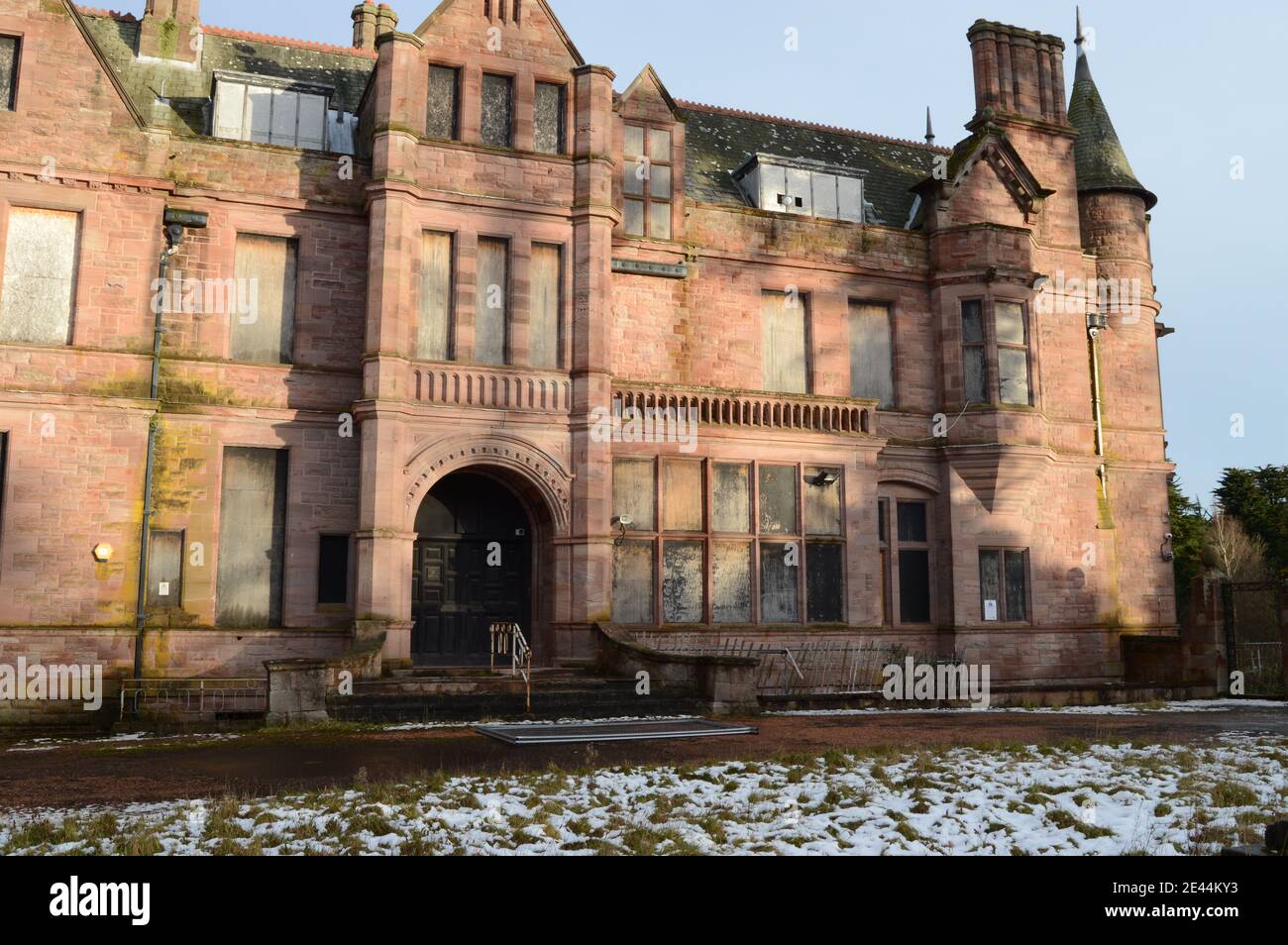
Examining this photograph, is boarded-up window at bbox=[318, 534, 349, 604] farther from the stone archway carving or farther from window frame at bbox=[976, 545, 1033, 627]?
window frame at bbox=[976, 545, 1033, 627]

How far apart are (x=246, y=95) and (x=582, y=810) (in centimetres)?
1823

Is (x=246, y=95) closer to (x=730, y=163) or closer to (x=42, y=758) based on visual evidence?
(x=730, y=163)

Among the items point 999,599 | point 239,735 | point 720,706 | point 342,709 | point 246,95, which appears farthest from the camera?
point 999,599

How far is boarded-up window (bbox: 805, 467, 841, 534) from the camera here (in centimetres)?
2197

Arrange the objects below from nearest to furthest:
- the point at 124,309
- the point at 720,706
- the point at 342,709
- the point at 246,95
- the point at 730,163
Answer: the point at 342,709 < the point at 720,706 < the point at 124,309 < the point at 246,95 < the point at 730,163

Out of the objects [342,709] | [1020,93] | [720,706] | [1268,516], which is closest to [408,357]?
[342,709]

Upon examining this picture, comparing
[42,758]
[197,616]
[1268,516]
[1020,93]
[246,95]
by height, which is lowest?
[42,758]

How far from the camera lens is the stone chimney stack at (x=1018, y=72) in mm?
25781

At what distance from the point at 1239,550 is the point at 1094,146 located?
29.4 metres

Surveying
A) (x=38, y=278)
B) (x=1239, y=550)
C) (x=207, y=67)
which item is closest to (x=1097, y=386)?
(x=207, y=67)

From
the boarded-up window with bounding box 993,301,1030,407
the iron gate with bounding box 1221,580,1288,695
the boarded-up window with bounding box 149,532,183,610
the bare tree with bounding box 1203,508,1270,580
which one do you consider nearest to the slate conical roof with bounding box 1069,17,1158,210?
the boarded-up window with bounding box 993,301,1030,407

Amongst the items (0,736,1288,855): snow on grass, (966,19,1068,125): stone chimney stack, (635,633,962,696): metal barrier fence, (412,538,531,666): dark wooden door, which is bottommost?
(0,736,1288,855): snow on grass

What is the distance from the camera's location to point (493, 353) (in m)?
19.8

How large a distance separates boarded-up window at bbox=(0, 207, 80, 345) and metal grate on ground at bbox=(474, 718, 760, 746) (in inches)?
420
